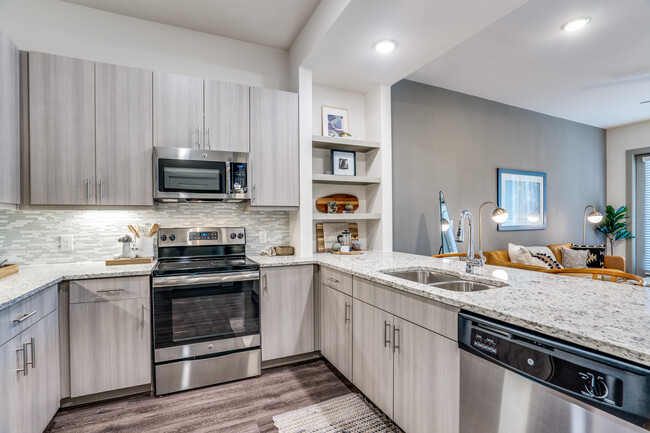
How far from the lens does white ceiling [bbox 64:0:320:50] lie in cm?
244

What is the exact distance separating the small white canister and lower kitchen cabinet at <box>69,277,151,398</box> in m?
0.43

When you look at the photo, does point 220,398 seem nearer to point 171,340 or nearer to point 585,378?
point 171,340

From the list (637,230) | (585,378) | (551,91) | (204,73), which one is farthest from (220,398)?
(637,230)

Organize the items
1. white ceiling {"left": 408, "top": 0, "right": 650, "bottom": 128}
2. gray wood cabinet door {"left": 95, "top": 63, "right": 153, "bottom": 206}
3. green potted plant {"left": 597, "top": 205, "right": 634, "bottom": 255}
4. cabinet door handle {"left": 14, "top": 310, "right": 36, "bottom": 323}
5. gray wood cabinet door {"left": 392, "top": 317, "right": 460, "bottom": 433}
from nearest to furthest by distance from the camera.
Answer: gray wood cabinet door {"left": 392, "top": 317, "right": 460, "bottom": 433} < cabinet door handle {"left": 14, "top": 310, "right": 36, "bottom": 323} < gray wood cabinet door {"left": 95, "top": 63, "right": 153, "bottom": 206} < white ceiling {"left": 408, "top": 0, "right": 650, "bottom": 128} < green potted plant {"left": 597, "top": 205, "right": 634, "bottom": 255}

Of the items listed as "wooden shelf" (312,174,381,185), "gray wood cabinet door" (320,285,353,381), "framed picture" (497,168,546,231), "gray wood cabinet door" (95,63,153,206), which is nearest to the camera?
"gray wood cabinet door" (320,285,353,381)

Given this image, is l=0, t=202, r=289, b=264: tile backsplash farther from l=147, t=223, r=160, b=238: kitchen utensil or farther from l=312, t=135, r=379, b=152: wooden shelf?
l=312, t=135, r=379, b=152: wooden shelf

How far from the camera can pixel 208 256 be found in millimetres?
2781

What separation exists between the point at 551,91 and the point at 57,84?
16.9ft

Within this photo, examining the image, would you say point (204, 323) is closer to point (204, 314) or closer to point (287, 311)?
point (204, 314)

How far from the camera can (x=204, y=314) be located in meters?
2.30

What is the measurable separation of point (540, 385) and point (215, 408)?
188 centimetres

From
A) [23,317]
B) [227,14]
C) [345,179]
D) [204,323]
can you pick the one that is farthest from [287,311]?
[227,14]

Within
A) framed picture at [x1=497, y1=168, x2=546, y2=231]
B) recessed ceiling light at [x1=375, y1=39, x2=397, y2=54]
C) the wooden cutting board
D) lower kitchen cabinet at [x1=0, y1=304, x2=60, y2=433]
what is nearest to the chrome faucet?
recessed ceiling light at [x1=375, y1=39, x2=397, y2=54]

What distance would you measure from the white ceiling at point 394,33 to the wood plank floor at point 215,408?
101 inches
